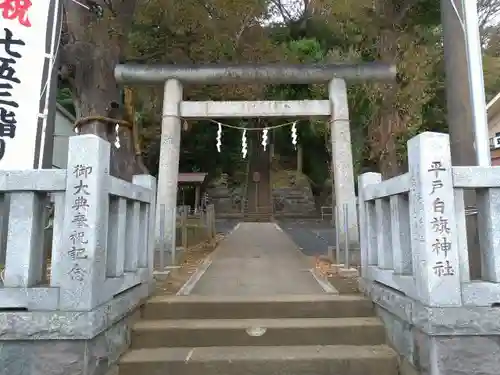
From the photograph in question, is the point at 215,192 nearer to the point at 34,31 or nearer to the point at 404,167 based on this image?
the point at 404,167

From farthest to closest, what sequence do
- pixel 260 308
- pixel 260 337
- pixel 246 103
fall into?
pixel 246 103, pixel 260 308, pixel 260 337

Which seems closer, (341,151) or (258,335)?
(258,335)

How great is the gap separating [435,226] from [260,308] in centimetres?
222

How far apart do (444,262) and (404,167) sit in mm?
14875

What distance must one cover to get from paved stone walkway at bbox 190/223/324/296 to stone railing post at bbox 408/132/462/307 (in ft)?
7.22

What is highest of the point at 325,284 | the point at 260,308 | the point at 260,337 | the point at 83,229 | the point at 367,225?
the point at 367,225

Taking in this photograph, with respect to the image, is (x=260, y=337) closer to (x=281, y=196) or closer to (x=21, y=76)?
(x=21, y=76)

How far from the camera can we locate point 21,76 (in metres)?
5.05

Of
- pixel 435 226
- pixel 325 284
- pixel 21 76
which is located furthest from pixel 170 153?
pixel 435 226

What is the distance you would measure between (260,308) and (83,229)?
2.23 m

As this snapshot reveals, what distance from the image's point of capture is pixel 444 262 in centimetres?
312

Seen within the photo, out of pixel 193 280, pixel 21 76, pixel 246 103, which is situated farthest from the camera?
pixel 246 103

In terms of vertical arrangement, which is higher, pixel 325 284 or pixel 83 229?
pixel 83 229

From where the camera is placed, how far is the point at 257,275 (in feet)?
22.1
